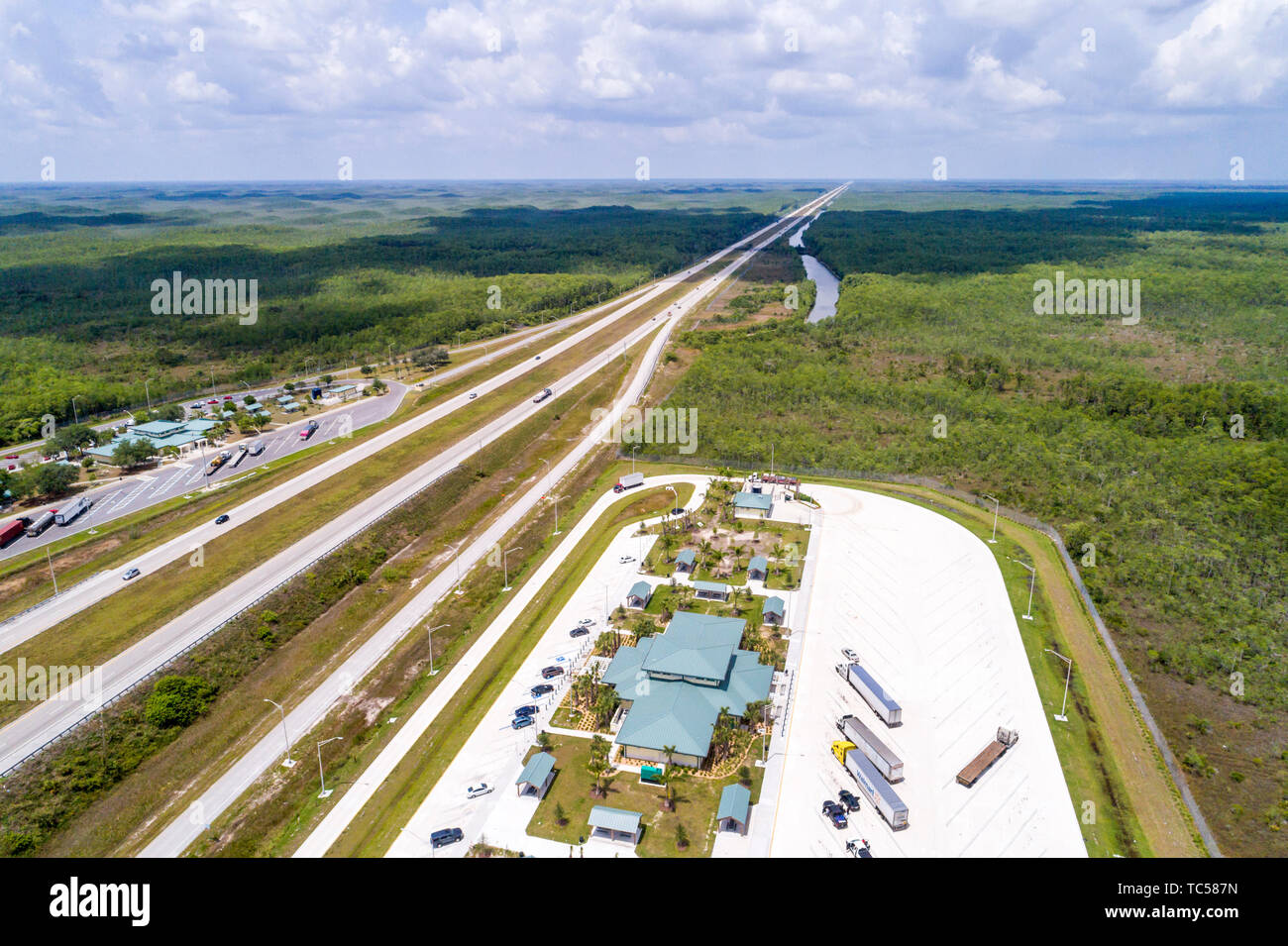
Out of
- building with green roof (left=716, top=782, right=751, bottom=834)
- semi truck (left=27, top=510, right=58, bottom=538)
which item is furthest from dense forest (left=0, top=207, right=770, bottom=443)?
building with green roof (left=716, top=782, right=751, bottom=834)

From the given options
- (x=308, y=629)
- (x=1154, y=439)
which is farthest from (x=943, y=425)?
(x=308, y=629)

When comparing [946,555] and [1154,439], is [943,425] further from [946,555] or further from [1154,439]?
[946,555]

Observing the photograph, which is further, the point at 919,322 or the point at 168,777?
the point at 919,322

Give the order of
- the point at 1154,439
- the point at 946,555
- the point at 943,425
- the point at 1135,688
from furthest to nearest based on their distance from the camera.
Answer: the point at 943,425 < the point at 1154,439 < the point at 946,555 < the point at 1135,688

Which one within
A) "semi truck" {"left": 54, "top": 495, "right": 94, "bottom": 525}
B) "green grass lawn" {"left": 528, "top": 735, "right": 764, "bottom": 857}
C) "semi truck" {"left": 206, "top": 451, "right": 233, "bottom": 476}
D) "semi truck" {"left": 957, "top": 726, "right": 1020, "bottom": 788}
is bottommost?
"green grass lawn" {"left": 528, "top": 735, "right": 764, "bottom": 857}

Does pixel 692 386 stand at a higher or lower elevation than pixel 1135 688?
higher

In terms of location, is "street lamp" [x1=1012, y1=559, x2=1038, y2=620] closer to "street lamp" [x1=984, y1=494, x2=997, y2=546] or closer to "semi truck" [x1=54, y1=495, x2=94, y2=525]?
"street lamp" [x1=984, y1=494, x2=997, y2=546]

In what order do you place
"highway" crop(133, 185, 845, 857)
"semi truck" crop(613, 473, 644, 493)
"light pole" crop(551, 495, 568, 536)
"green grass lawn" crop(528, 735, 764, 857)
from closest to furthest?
1. "green grass lawn" crop(528, 735, 764, 857)
2. "highway" crop(133, 185, 845, 857)
3. "light pole" crop(551, 495, 568, 536)
4. "semi truck" crop(613, 473, 644, 493)

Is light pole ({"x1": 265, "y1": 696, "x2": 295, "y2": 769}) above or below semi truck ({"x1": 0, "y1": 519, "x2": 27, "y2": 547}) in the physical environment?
below

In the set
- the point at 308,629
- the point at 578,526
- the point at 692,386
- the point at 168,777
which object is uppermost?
the point at 692,386
